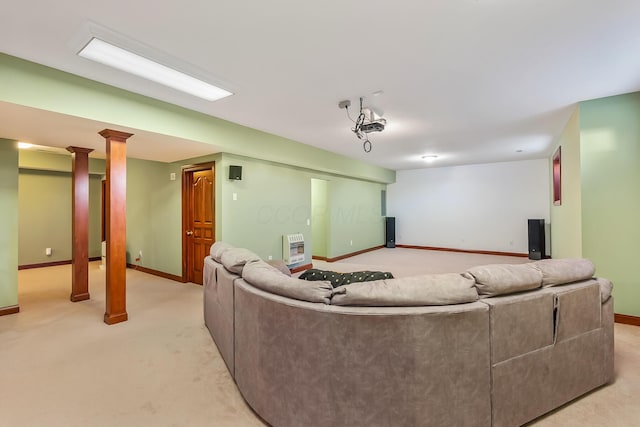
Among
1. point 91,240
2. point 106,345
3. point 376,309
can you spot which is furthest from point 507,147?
point 91,240

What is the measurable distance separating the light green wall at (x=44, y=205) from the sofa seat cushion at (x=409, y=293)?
7.10 meters

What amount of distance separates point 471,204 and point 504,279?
7.42m

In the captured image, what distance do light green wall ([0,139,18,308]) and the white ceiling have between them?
41 centimetres

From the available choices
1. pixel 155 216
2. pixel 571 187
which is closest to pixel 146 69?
pixel 155 216

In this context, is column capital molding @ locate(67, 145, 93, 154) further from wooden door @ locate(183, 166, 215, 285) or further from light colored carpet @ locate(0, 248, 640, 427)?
light colored carpet @ locate(0, 248, 640, 427)

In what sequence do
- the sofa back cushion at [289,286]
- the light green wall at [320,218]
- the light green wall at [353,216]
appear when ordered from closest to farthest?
the sofa back cushion at [289,286], the light green wall at [353,216], the light green wall at [320,218]

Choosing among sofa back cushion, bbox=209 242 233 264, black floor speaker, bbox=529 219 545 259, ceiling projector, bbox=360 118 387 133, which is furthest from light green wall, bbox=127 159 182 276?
black floor speaker, bbox=529 219 545 259

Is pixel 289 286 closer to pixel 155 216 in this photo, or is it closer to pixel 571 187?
pixel 571 187

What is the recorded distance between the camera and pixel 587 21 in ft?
6.53

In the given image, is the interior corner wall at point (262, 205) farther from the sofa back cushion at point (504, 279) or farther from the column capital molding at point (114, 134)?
the sofa back cushion at point (504, 279)

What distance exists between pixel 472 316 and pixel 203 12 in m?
2.36

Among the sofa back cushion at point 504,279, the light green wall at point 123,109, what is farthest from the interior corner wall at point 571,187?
the light green wall at point 123,109

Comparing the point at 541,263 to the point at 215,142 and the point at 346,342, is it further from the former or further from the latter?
the point at 215,142

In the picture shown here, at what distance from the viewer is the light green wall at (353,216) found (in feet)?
24.3
